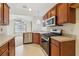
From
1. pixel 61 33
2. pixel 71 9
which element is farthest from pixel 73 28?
pixel 61 33

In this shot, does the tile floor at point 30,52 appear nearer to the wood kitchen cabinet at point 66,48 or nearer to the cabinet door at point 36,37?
the cabinet door at point 36,37

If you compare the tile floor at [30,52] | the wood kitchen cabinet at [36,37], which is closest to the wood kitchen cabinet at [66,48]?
the tile floor at [30,52]

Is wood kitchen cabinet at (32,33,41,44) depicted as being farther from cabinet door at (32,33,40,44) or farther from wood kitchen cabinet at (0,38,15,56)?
wood kitchen cabinet at (0,38,15,56)

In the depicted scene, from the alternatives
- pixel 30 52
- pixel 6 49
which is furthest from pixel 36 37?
pixel 6 49

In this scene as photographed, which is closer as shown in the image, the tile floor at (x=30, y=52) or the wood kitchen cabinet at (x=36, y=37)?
the tile floor at (x=30, y=52)

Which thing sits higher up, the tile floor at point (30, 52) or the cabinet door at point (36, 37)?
the cabinet door at point (36, 37)

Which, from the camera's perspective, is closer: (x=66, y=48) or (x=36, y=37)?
(x=66, y=48)

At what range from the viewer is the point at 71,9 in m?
1.94

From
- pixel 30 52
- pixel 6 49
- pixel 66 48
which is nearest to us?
pixel 6 49

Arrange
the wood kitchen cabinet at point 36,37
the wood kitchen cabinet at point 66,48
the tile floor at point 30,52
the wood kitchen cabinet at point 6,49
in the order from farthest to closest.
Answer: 1. the wood kitchen cabinet at point 36,37
2. the tile floor at point 30,52
3. the wood kitchen cabinet at point 66,48
4. the wood kitchen cabinet at point 6,49

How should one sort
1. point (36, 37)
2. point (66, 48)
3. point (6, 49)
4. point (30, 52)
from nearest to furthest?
point (6, 49) → point (66, 48) → point (30, 52) → point (36, 37)

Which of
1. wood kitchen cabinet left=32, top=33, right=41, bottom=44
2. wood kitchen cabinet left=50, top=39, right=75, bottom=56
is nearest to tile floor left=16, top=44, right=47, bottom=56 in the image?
wood kitchen cabinet left=32, top=33, right=41, bottom=44

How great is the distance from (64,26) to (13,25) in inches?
68.4

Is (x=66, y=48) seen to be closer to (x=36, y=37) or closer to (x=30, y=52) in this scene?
(x=30, y=52)
